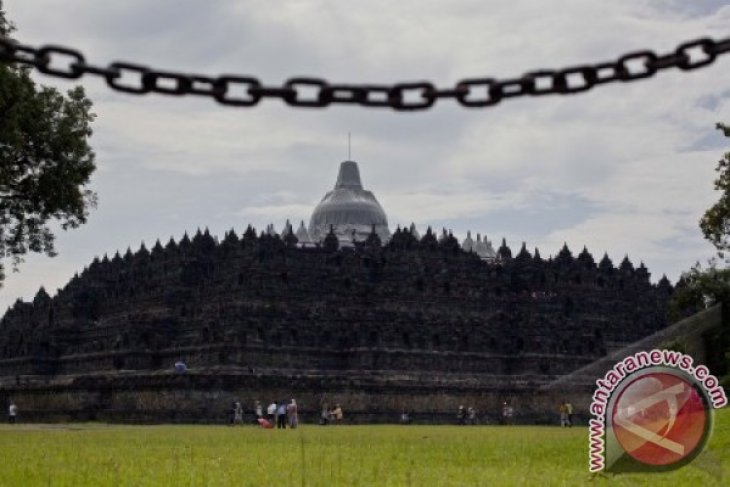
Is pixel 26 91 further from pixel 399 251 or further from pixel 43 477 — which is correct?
pixel 399 251

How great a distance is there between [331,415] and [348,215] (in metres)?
42.8

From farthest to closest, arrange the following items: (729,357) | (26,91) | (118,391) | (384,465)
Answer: (118,391) < (729,357) < (26,91) < (384,465)

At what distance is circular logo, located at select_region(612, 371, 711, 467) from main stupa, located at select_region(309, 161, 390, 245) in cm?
7144

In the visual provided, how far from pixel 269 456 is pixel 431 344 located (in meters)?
45.7

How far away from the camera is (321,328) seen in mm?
59906

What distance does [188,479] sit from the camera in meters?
12.1

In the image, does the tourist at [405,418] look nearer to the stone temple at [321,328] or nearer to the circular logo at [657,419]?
the stone temple at [321,328]

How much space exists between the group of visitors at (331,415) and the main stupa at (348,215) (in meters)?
37.9

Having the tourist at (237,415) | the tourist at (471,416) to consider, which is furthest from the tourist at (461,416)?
the tourist at (237,415)

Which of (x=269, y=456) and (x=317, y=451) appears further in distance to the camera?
(x=317, y=451)

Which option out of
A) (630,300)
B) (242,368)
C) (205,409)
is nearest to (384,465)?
(205,409)

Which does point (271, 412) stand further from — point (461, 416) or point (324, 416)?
point (461, 416)

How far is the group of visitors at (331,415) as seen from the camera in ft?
148

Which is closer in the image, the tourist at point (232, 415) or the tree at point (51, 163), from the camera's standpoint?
the tree at point (51, 163)
